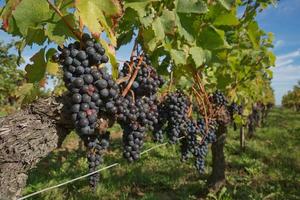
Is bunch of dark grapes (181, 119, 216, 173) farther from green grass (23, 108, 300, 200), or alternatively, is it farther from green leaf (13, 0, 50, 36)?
green grass (23, 108, 300, 200)

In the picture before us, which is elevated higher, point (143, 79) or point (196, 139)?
point (143, 79)

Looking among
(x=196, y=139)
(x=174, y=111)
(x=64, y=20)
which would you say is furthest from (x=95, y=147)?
(x=196, y=139)

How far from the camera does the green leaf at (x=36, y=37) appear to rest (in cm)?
189

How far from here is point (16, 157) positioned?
2029mm

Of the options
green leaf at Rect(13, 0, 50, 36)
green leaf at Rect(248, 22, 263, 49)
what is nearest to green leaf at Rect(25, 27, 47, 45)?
green leaf at Rect(13, 0, 50, 36)

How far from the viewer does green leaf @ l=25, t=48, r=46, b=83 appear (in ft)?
6.98

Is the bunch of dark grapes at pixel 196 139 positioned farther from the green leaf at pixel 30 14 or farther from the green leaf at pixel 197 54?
the green leaf at pixel 30 14

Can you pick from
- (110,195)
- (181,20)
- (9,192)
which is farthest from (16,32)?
(110,195)

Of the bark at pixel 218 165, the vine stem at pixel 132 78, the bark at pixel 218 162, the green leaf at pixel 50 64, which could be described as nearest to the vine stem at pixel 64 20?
the green leaf at pixel 50 64

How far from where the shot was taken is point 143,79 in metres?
2.47

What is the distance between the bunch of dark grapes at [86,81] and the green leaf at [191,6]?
707 mm

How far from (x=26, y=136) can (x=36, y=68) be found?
0.40m

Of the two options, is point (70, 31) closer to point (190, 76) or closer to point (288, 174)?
point (190, 76)

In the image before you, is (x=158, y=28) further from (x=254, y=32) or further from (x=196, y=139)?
(x=254, y=32)
